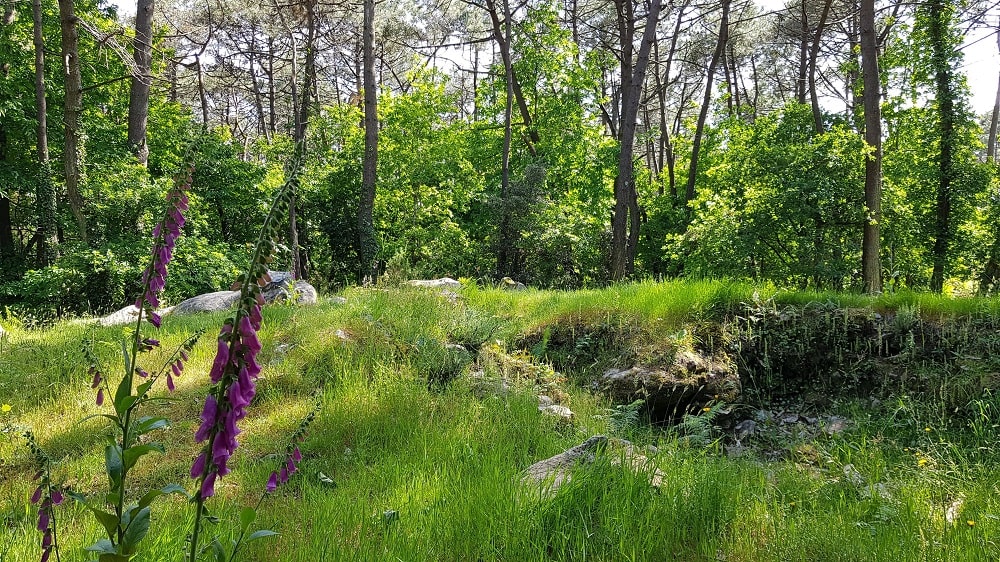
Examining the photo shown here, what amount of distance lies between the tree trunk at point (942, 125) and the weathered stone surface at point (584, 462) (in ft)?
44.2

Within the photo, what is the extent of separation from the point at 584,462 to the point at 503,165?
13466mm

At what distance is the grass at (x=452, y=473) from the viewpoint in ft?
7.64

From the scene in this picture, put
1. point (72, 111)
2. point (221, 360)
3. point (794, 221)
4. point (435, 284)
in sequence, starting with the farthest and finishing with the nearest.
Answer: point (794, 221) < point (72, 111) < point (435, 284) < point (221, 360)

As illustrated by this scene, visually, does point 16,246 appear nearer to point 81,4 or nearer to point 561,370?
point 81,4

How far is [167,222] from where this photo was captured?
4.99ft

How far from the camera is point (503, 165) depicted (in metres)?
15.7

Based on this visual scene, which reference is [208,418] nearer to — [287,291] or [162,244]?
[162,244]

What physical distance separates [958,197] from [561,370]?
41.1ft

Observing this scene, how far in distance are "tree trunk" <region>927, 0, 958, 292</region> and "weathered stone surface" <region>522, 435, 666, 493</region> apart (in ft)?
44.2

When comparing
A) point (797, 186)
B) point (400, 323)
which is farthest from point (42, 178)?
point (797, 186)

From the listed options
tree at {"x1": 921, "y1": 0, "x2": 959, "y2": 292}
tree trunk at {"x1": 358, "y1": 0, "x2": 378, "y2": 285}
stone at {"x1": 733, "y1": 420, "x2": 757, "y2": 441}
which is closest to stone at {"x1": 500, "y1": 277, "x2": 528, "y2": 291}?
stone at {"x1": 733, "y1": 420, "x2": 757, "y2": 441}

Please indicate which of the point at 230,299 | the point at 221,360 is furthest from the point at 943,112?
the point at 221,360

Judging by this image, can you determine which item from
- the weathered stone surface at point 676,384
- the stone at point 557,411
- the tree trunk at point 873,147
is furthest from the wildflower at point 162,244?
the tree trunk at point 873,147

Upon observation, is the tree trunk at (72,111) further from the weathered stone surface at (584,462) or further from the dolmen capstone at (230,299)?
the weathered stone surface at (584,462)
